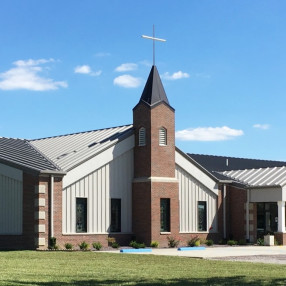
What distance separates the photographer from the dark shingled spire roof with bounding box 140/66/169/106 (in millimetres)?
35031

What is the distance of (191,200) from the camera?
37094 millimetres

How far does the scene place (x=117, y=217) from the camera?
34562 millimetres

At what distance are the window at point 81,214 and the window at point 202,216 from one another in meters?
7.67

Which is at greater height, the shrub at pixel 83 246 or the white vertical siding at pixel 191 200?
the white vertical siding at pixel 191 200

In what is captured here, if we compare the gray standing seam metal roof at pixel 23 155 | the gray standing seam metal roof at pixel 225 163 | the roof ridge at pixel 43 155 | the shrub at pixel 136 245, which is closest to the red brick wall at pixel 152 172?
the shrub at pixel 136 245

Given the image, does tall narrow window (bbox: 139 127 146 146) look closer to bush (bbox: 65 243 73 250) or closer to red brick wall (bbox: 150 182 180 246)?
red brick wall (bbox: 150 182 180 246)

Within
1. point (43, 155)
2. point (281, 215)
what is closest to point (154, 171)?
point (43, 155)

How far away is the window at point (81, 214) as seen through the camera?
1291 inches

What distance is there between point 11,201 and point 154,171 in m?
7.63

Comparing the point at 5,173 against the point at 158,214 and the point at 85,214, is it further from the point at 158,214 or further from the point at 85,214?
the point at 158,214

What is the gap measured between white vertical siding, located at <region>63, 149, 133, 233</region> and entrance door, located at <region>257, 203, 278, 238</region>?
8557 mm

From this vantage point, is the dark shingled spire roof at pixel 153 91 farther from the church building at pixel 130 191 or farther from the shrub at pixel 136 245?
the shrub at pixel 136 245

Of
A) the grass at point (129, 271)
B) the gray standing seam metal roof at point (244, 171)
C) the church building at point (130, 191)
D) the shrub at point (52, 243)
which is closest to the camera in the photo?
the grass at point (129, 271)

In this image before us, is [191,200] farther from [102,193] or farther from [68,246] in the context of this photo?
[68,246]
